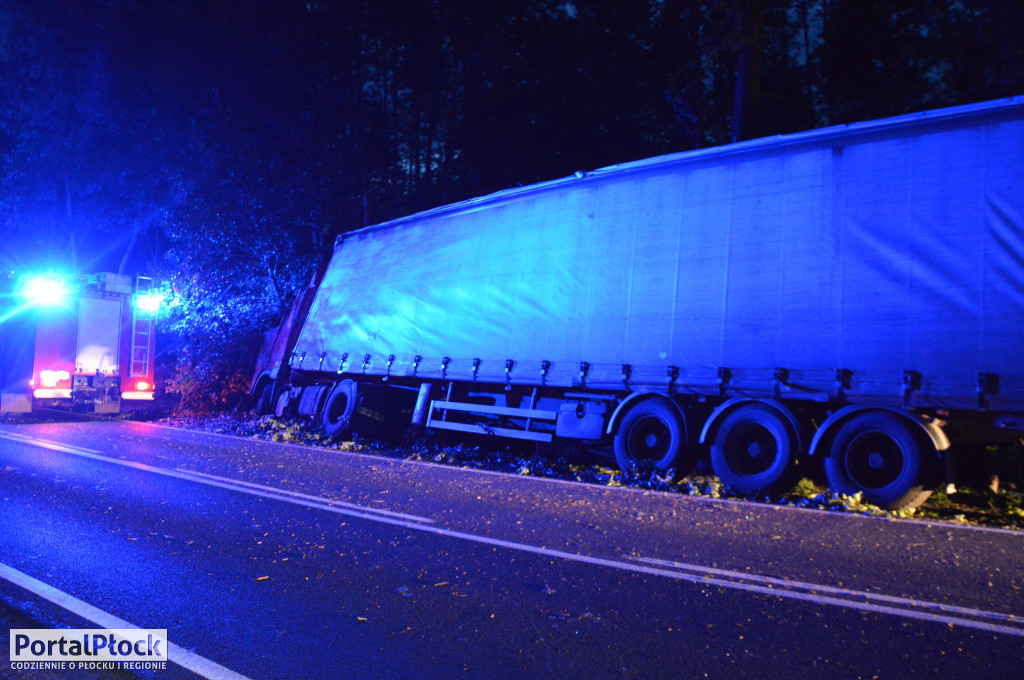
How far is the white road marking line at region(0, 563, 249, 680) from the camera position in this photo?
3240 mm

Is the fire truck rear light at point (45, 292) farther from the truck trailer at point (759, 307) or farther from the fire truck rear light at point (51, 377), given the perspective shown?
the truck trailer at point (759, 307)

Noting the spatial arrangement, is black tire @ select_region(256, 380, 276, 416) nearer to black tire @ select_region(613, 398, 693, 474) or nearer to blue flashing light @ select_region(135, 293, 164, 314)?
blue flashing light @ select_region(135, 293, 164, 314)

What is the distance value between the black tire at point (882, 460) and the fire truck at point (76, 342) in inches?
633

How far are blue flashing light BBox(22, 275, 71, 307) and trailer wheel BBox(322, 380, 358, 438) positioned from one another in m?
7.32

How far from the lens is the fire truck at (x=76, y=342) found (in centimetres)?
1535

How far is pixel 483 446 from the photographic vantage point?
1238cm

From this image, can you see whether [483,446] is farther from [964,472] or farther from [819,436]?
[964,472]

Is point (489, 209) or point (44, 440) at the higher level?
point (489, 209)

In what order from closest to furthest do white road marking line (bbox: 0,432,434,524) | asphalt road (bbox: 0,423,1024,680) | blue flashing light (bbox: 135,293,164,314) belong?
1. asphalt road (bbox: 0,423,1024,680)
2. white road marking line (bbox: 0,432,434,524)
3. blue flashing light (bbox: 135,293,164,314)

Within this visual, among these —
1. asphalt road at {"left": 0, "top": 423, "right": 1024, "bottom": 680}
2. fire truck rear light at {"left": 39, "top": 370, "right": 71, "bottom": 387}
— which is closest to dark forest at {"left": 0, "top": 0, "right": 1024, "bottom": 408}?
fire truck rear light at {"left": 39, "top": 370, "right": 71, "bottom": 387}

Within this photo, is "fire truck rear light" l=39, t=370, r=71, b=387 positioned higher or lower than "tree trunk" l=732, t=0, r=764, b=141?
lower

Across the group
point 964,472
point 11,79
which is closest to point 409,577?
point 964,472

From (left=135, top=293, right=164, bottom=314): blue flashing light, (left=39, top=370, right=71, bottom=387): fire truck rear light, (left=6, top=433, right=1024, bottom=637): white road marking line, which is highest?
(left=135, top=293, right=164, bottom=314): blue flashing light

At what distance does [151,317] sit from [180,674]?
1647 cm
